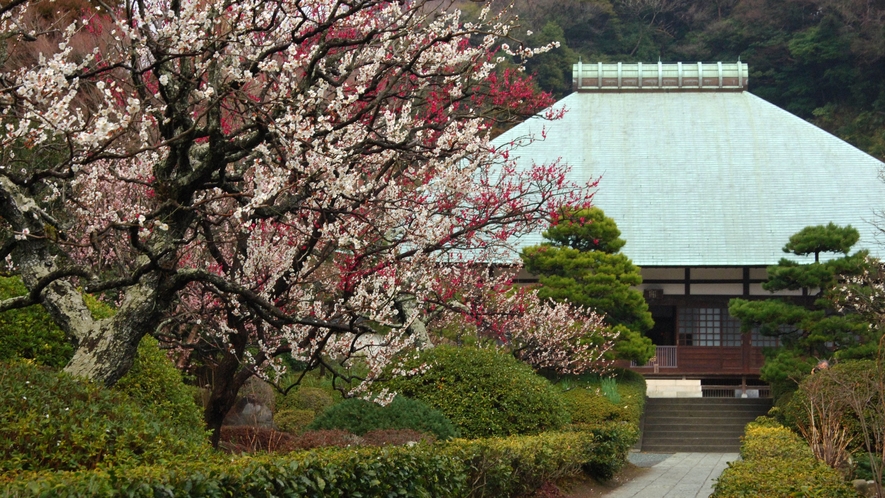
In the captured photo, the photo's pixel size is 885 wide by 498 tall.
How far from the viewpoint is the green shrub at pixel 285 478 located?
13.6 feet

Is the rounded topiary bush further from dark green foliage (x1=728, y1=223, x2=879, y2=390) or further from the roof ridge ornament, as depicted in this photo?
the roof ridge ornament

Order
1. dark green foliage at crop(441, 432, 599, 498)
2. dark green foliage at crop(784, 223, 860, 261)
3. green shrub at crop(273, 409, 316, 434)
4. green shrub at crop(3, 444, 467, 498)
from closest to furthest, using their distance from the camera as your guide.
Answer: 1. green shrub at crop(3, 444, 467, 498)
2. dark green foliage at crop(441, 432, 599, 498)
3. green shrub at crop(273, 409, 316, 434)
4. dark green foliage at crop(784, 223, 860, 261)

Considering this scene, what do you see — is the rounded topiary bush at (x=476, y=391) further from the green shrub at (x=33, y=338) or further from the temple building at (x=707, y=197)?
the temple building at (x=707, y=197)

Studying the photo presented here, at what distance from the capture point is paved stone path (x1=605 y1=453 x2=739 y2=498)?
1183cm

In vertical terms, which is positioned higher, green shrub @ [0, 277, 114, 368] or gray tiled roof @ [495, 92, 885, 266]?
gray tiled roof @ [495, 92, 885, 266]

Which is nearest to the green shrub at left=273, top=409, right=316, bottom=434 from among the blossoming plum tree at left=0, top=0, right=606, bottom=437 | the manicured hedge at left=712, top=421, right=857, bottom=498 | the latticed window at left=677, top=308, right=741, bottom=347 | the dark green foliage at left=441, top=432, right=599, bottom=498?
the blossoming plum tree at left=0, top=0, right=606, bottom=437

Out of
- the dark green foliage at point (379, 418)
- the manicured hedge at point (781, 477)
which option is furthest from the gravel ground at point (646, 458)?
the dark green foliage at point (379, 418)

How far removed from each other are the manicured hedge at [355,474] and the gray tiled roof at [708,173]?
13.9 meters

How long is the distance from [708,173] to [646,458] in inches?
434

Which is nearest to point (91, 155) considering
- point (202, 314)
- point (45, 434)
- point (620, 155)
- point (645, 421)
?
point (45, 434)

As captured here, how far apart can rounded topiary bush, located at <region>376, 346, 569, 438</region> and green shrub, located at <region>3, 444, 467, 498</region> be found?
7.91 ft

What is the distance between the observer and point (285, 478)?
17.3 feet

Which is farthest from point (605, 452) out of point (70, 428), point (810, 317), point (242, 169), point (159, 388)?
point (810, 317)

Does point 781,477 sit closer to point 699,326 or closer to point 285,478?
point 285,478
